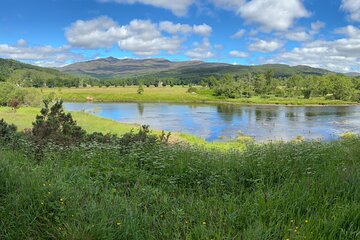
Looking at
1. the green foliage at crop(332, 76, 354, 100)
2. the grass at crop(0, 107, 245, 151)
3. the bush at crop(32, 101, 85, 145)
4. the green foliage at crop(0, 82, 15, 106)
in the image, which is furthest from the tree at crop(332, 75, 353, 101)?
the bush at crop(32, 101, 85, 145)

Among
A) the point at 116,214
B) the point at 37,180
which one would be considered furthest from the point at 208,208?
the point at 37,180

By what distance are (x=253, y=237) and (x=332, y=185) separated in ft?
7.56

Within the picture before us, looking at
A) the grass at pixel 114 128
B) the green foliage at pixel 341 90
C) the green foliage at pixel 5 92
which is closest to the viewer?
the grass at pixel 114 128

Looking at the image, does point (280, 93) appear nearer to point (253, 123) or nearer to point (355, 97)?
point (355, 97)

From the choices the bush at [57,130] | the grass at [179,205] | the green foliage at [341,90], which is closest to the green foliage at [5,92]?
the bush at [57,130]

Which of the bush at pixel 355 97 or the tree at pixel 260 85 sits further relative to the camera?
the tree at pixel 260 85

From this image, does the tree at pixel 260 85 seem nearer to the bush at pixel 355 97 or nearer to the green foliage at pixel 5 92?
the bush at pixel 355 97

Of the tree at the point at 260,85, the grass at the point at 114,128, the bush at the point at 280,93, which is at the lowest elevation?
the grass at the point at 114,128

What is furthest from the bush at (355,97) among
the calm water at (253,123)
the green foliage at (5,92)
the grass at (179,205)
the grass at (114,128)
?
the grass at (179,205)

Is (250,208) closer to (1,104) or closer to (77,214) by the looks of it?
(77,214)

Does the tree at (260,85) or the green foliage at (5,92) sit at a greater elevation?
the tree at (260,85)

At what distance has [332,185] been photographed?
5129 millimetres

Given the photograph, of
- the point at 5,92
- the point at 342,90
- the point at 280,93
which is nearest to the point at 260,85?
the point at 280,93

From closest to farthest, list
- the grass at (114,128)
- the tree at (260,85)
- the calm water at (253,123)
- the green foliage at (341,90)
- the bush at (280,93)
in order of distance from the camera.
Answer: the grass at (114,128), the calm water at (253,123), the green foliage at (341,90), the bush at (280,93), the tree at (260,85)
